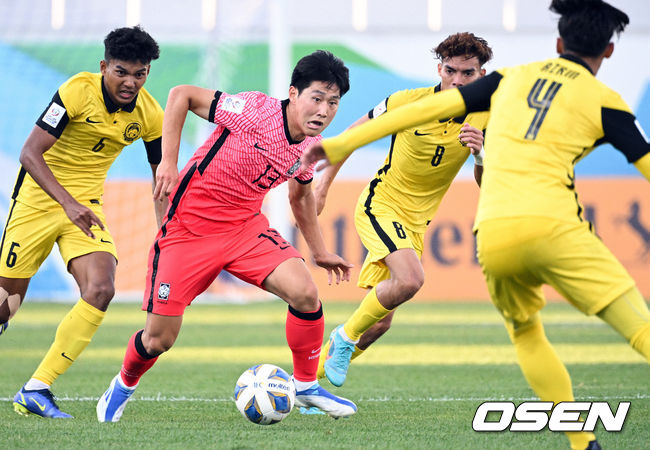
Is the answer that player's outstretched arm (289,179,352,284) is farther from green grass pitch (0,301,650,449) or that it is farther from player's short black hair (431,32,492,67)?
player's short black hair (431,32,492,67)

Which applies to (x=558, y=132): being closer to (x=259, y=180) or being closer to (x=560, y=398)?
(x=560, y=398)

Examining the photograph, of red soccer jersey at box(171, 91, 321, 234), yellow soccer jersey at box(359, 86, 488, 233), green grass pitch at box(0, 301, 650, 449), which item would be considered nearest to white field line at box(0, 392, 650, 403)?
green grass pitch at box(0, 301, 650, 449)

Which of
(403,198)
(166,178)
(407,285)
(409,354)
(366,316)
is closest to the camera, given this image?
(166,178)

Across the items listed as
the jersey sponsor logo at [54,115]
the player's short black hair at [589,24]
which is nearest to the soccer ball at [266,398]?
the jersey sponsor logo at [54,115]

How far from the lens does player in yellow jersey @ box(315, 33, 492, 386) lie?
6461 millimetres

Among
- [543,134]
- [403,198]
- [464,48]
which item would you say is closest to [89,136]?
[403,198]

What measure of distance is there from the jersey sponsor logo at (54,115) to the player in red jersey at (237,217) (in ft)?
2.98

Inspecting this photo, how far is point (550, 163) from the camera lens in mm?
4082

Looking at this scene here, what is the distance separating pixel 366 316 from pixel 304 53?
18.9 metres

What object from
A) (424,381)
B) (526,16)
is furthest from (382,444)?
(526,16)

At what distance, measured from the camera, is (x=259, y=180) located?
561 centimetres

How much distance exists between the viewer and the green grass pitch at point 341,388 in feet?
16.4

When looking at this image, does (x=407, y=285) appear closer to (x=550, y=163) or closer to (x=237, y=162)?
(x=237, y=162)

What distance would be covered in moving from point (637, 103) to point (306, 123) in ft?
64.5
